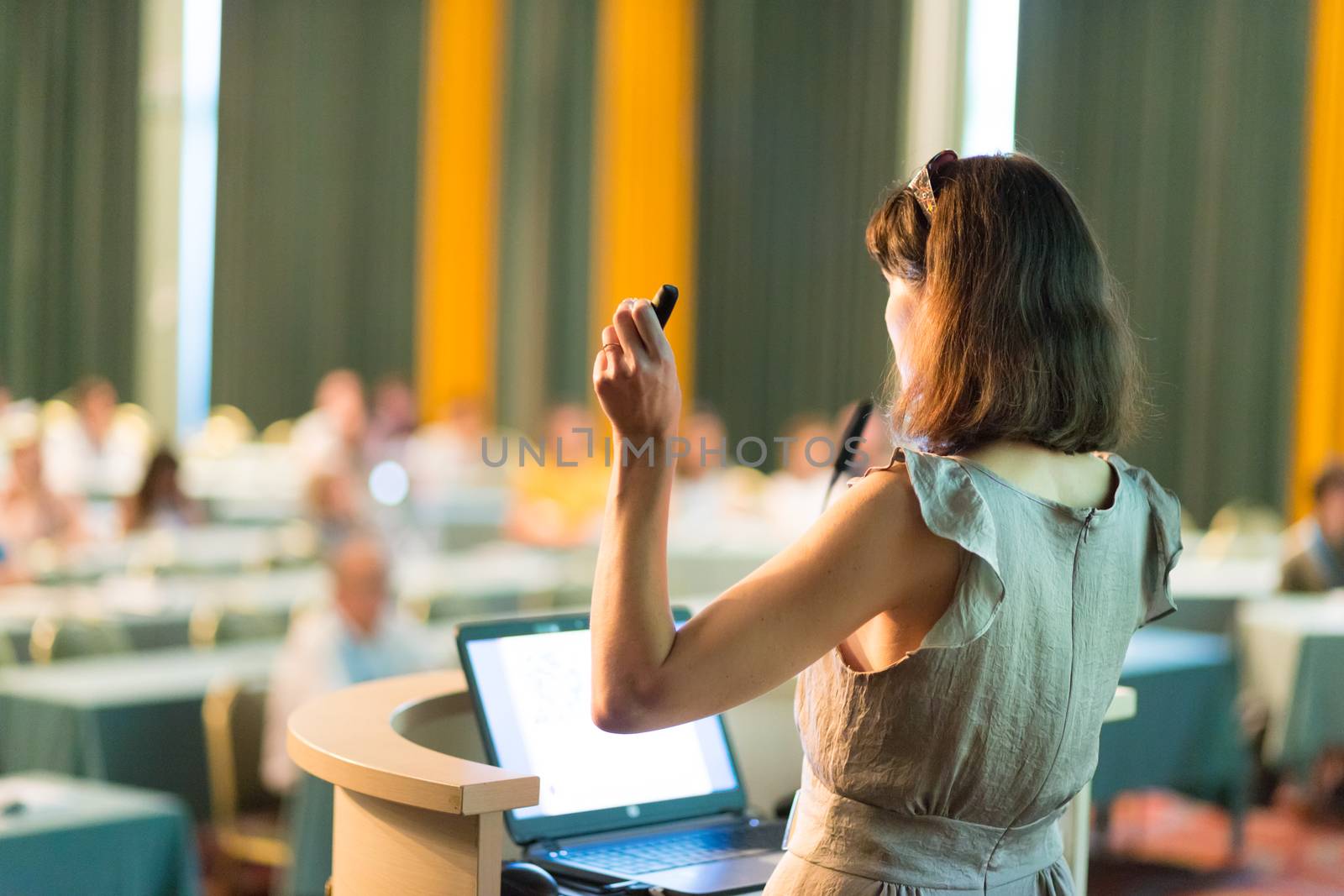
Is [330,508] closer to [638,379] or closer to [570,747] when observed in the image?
[570,747]

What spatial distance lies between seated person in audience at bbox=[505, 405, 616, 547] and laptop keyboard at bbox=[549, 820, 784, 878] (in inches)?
→ 220

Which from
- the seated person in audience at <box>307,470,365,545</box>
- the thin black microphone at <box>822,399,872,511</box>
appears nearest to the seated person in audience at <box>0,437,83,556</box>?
the seated person in audience at <box>307,470,365,545</box>

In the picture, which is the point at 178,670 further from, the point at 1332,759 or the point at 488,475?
the point at 488,475

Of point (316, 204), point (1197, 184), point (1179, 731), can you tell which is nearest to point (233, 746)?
point (1179, 731)

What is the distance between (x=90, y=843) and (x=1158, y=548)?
2.21 meters

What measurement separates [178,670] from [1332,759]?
4026mm

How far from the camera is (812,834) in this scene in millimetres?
1147

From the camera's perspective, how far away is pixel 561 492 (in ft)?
26.9

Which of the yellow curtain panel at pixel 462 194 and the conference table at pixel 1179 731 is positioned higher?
the yellow curtain panel at pixel 462 194

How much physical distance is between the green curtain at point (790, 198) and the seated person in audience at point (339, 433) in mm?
3364

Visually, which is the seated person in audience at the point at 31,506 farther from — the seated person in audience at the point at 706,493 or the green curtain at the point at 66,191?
the green curtain at the point at 66,191

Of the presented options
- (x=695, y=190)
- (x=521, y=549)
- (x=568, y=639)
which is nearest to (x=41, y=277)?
(x=695, y=190)

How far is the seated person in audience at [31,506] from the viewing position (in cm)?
652

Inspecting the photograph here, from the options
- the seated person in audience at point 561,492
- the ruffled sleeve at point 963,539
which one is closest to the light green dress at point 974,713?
the ruffled sleeve at point 963,539
